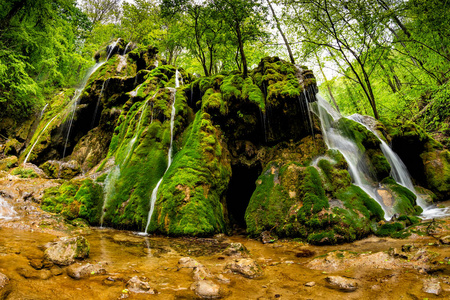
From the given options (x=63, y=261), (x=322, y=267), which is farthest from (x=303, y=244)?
(x=63, y=261)

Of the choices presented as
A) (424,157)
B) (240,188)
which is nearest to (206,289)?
(240,188)

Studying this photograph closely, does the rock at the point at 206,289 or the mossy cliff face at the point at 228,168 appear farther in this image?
the mossy cliff face at the point at 228,168

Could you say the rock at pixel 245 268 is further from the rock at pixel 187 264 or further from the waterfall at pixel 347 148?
the waterfall at pixel 347 148

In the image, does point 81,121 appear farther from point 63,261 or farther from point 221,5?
point 63,261

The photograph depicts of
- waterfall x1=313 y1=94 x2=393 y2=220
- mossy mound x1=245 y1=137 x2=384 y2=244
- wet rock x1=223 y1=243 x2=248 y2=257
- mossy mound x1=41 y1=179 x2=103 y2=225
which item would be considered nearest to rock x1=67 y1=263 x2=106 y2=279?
wet rock x1=223 y1=243 x2=248 y2=257

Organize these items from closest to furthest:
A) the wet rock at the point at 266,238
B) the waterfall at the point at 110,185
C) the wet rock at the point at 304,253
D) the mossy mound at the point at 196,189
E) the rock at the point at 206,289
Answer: the rock at the point at 206,289 < the wet rock at the point at 304,253 < the wet rock at the point at 266,238 < the mossy mound at the point at 196,189 < the waterfall at the point at 110,185

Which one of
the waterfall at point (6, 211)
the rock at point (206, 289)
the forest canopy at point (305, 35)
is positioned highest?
the forest canopy at point (305, 35)

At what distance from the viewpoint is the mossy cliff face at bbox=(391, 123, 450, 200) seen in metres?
10.1

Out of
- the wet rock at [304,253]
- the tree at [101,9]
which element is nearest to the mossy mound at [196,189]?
the wet rock at [304,253]

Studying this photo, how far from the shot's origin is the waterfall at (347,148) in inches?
356

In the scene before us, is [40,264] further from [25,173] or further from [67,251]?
[25,173]

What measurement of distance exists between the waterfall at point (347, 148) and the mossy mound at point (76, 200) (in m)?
9.96

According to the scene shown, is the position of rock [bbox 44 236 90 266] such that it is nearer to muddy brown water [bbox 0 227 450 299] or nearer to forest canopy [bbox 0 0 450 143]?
muddy brown water [bbox 0 227 450 299]

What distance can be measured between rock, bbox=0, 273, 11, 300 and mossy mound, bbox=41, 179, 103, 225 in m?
5.89
